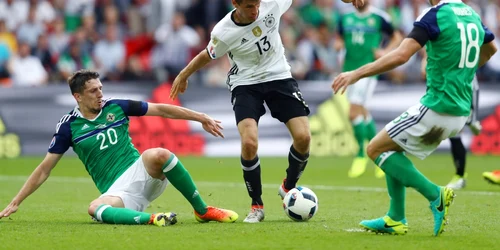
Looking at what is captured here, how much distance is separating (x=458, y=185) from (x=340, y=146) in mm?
7158

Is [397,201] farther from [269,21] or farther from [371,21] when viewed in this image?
[371,21]

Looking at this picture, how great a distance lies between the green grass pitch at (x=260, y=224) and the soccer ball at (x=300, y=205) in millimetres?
Answer: 110

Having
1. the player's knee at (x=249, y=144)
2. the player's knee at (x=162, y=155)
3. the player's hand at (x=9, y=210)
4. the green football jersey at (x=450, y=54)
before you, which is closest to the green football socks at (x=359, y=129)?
the player's knee at (x=249, y=144)

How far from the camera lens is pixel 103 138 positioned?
8.53 m

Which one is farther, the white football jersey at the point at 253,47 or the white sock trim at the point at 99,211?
the white football jersey at the point at 253,47

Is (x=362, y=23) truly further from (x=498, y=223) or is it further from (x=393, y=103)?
(x=498, y=223)

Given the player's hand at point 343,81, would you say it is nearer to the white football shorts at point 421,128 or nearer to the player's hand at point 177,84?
the white football shorts at point 421,128

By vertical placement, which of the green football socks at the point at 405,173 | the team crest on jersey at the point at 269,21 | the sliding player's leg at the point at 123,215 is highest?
the team crest on jersey at the point at 269,21

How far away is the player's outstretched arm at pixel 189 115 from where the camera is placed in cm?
817

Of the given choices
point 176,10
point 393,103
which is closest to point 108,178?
point 393,103

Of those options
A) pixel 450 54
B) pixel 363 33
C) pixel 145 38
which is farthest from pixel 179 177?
pixel 145 38

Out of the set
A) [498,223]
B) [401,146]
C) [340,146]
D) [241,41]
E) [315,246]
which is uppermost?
[241,41]

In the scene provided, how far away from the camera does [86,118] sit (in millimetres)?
8492

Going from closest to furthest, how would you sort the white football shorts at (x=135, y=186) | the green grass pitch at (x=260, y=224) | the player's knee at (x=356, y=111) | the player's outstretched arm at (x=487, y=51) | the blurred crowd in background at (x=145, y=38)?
1. the green grass pitch at (x=260, y=224)
2. the player's outstretched arm at (x=487, y=51)
3. the white football shorts at (x=135, y=186)
4. the player's knee at (x=356, y=111)
5. the blurred crowd in background at (x=145, y=38)
